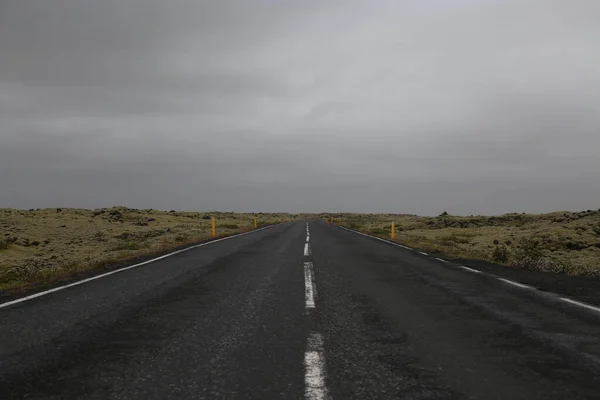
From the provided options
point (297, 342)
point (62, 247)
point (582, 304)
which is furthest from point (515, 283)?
point (62, 247)

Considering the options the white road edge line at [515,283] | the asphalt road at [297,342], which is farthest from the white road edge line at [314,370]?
the white road edge line at [515,283]

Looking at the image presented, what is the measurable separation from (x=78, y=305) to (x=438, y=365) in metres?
5.86

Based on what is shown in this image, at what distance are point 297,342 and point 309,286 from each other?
4.00 metres

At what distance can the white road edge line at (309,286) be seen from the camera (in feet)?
24.6

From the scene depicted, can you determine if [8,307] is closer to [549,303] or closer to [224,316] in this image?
[224,316]

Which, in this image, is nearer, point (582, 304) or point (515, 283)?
point (582, 304)

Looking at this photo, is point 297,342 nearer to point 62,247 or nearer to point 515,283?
point 515,283

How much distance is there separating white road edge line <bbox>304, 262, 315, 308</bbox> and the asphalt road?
0.04m

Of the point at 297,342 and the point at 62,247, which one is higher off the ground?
the point at 297,342

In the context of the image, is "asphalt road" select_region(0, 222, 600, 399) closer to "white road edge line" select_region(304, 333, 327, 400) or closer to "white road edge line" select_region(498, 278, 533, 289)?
"white road edge line" select_region(304, 333, 327, 400)

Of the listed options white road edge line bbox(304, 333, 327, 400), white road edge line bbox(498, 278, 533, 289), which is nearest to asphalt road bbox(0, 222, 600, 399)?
white road edge line bbox(304, 333, 327, 400)

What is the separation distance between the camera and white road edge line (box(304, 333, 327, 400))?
364 cm

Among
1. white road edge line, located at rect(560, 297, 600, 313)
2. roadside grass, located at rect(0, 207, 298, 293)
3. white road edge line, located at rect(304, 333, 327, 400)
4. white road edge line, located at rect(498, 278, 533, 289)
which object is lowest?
roadside grass, located at rect(0, 207, 298, 293)

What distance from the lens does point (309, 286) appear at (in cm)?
912
